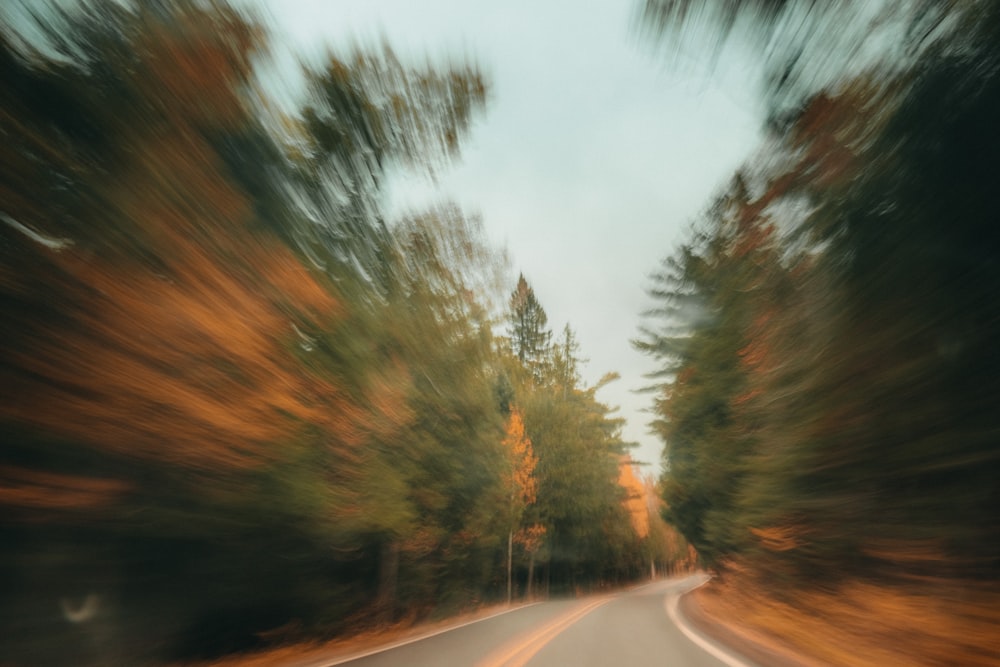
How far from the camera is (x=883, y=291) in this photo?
268 inches

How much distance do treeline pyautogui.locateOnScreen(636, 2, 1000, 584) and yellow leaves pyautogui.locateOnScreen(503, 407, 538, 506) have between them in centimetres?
1720

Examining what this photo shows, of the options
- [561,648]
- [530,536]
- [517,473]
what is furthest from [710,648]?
[530,536]

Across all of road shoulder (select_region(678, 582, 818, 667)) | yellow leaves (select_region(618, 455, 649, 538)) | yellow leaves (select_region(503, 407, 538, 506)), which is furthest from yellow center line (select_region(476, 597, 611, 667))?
yellow leaves (select_region(618, 455, 649, 538))

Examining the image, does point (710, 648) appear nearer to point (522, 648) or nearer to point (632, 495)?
point (522, 648)

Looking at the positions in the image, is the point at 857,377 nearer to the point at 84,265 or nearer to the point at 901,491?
the point at 901,491

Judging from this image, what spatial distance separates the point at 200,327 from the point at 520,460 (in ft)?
79.0

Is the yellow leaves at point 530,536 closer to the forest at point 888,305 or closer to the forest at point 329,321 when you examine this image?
the forest at point 329,321

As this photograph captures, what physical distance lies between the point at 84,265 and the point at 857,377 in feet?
28.4

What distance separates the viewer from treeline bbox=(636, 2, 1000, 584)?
5.50 m

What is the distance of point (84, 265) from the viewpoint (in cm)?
521

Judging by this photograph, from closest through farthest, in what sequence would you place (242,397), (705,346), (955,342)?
(955,342) < (242,397) < (705,346)

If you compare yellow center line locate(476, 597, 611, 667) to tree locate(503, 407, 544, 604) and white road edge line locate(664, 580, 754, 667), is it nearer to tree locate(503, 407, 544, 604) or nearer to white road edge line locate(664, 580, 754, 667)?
white road edge line locate(664, 580, 754, 667)

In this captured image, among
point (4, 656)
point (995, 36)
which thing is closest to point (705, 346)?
point (995, 36)

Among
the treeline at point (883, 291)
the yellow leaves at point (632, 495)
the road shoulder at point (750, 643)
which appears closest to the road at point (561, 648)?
the road shoulder at point (750, 643)
